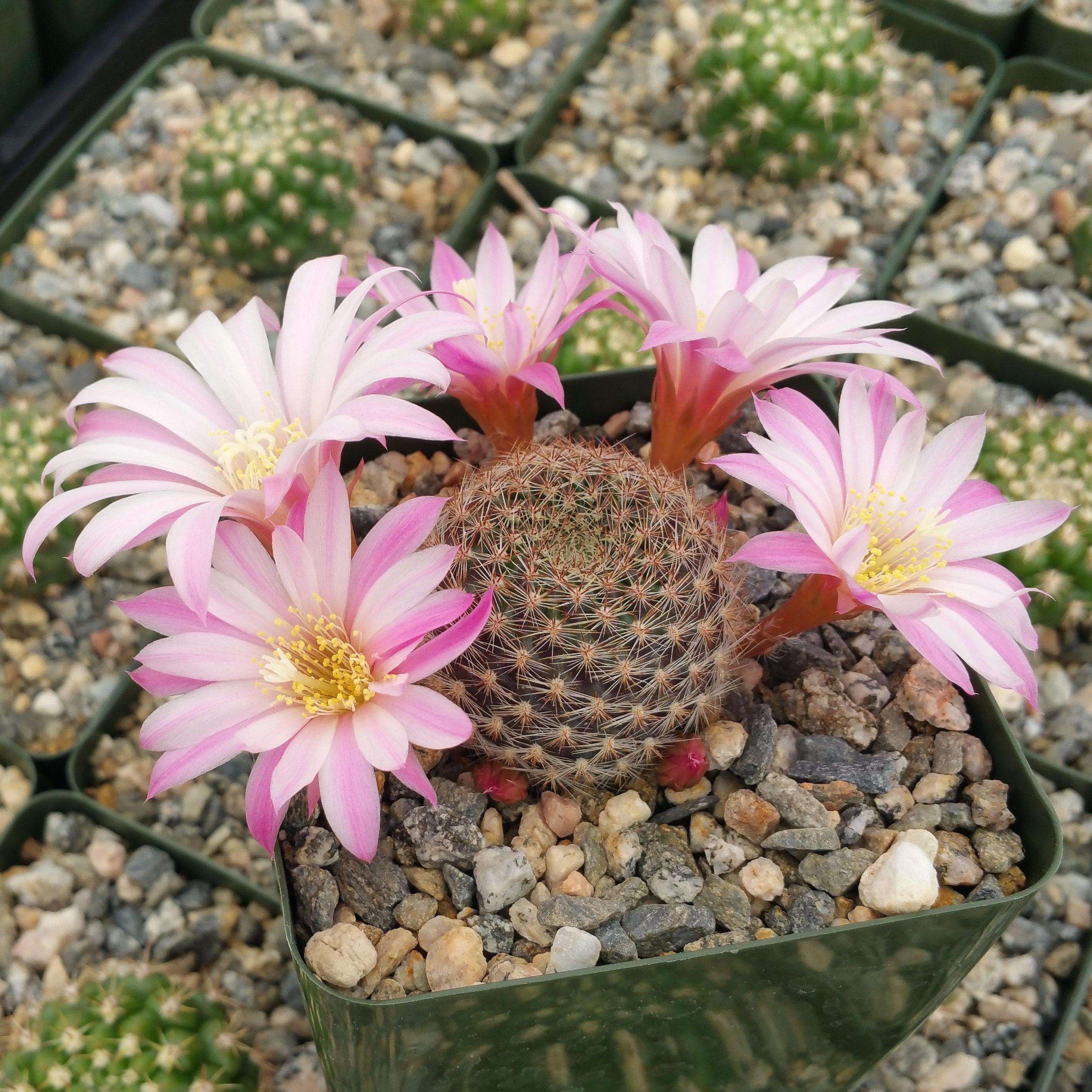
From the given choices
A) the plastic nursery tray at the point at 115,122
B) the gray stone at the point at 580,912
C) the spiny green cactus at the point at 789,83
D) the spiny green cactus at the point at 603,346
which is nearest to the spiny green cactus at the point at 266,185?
the plastic nursery tray at the point at 115,122

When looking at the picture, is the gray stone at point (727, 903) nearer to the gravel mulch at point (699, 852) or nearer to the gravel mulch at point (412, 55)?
the gravel mulch at point (699, 852)

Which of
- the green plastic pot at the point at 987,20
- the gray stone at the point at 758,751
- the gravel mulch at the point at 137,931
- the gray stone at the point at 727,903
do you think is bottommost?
the gravel mulch at the point at 137,931

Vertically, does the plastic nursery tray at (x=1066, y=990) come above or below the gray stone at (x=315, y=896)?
below

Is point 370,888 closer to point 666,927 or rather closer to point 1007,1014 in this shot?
point 666,927

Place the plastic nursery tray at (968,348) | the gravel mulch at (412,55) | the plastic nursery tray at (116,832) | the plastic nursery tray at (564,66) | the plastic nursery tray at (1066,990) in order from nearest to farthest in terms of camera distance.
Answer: the plastic nursery tray at (1066,990)
the plastic nursery tray at (116,832)
the plastic nursery tray at (968,348)
the plastic nursery tray at (564,66)
the gravel mulch at (412,55)

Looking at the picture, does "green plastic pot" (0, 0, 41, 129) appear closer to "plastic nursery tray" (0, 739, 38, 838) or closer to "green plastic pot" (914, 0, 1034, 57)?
"plastic nursery tray" (0, 739, 38, 838)

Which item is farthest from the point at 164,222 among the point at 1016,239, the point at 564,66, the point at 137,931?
the point at 1016,239

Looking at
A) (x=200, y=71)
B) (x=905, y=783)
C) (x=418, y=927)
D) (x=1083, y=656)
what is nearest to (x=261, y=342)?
(x=418, y=927)
